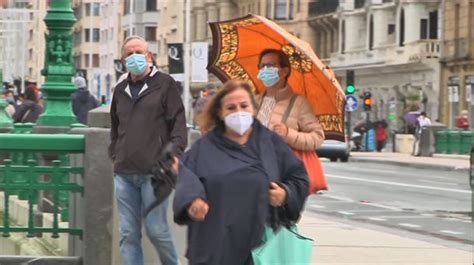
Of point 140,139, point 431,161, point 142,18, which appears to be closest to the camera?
point 140,139

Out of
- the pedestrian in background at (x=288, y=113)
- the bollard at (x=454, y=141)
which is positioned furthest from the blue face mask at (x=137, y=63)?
the bollard at (x=454, y=141)

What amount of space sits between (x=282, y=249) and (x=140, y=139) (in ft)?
8.41

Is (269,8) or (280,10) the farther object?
(269,8)

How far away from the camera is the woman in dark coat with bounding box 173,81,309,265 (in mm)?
6426

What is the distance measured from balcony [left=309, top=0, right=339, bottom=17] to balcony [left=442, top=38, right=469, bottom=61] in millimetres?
16281

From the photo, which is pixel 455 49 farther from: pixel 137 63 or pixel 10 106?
pixel 137 63

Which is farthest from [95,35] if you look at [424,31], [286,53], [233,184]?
[233,184]

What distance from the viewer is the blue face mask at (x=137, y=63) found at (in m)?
9.05

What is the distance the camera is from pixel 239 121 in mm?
6523

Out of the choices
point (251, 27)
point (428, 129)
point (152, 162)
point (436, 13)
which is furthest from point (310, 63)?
point (436, 13)

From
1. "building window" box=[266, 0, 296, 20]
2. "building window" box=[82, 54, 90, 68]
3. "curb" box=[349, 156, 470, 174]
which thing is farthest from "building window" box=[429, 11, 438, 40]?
"building window" box=[82, 54, 90, 68]

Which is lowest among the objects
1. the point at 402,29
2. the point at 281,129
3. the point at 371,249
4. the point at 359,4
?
the point at 371,249

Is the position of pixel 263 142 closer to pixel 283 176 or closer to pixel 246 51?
pixel 283 176

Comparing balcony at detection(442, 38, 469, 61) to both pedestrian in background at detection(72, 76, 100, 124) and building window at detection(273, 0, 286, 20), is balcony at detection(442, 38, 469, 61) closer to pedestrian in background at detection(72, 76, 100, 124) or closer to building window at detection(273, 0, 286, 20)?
building window at detection(273, 0, 286, 20)
